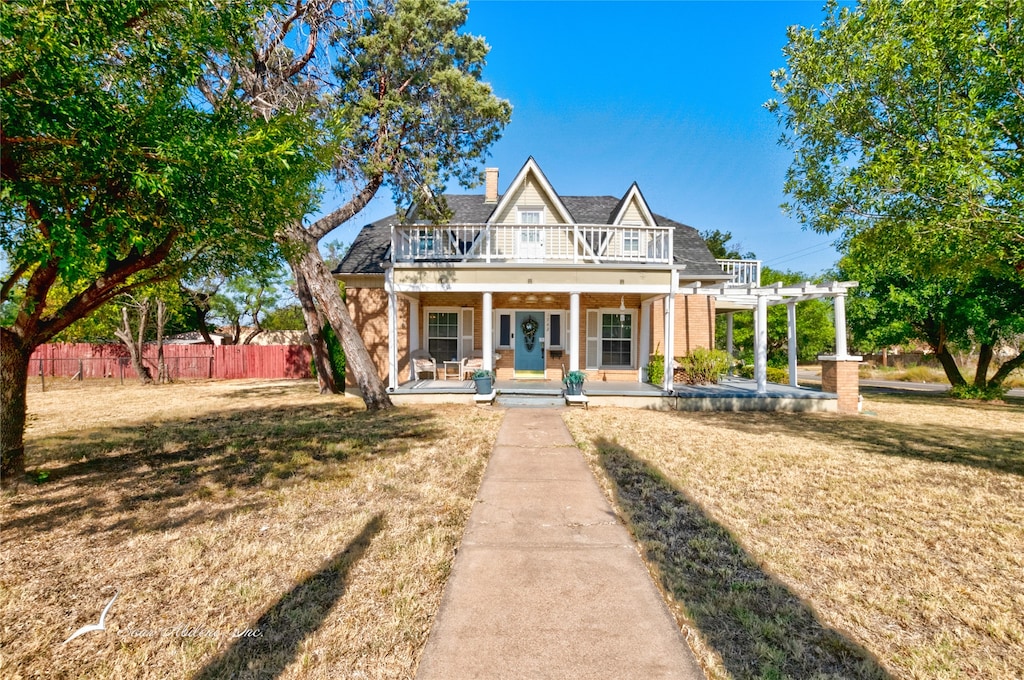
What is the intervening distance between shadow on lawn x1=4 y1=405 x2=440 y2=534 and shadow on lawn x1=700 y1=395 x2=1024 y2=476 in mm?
7951

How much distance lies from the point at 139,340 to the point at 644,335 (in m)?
23.7

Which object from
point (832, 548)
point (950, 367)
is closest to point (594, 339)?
point (832, 548)

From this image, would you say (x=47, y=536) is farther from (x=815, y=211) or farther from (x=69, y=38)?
(x=815, y=211)

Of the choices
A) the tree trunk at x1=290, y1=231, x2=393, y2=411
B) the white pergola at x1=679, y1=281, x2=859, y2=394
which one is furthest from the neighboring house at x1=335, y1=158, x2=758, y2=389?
the tree trunk at x1=290, y1=231, x2=393, y2=411

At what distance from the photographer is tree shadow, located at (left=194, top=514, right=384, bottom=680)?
237 centimetres

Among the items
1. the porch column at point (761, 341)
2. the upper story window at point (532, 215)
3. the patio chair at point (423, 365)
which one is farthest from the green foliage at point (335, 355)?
the porch column at point (761, 341)

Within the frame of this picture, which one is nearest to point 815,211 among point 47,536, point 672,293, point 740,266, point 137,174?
point 672,293

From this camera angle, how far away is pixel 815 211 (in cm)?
884

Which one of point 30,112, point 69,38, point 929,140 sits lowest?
point 30,112

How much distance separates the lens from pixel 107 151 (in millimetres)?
3789

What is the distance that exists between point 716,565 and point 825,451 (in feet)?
18.5

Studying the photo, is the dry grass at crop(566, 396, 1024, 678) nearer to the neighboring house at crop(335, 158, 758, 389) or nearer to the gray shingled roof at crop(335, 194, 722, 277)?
the neighboring house at crop(335, 158, 758, 389)

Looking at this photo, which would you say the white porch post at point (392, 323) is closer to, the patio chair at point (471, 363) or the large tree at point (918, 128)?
the patio chair at point (471, 363)

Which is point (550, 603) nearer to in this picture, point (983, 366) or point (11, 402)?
point (11, 402)
